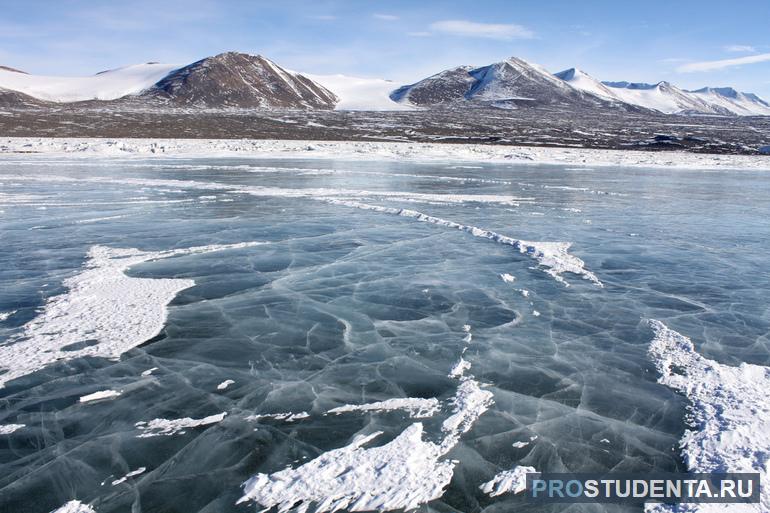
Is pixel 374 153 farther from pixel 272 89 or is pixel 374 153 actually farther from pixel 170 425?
pixel 272 89

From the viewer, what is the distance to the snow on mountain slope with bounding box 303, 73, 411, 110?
142m

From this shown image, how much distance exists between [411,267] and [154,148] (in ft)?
93.6

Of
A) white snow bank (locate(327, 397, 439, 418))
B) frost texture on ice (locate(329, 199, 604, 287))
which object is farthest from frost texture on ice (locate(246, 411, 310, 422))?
frost texture on ice (locate(329, 199, 604, 287))

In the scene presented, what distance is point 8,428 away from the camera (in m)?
3.99

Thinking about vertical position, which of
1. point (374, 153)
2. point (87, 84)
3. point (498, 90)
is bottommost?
point (374, 153)

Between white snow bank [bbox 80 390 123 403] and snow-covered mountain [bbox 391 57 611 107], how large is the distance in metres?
146

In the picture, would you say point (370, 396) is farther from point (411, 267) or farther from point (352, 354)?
point (411, 267)

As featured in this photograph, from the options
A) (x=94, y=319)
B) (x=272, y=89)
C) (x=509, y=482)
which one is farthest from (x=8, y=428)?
(x=272, y=89)

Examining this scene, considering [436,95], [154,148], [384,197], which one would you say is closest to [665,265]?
[384,197]

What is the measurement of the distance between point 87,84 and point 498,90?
117 metres

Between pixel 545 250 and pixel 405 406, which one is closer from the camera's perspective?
pixel 405 406

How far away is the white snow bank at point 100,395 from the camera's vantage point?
441 cm

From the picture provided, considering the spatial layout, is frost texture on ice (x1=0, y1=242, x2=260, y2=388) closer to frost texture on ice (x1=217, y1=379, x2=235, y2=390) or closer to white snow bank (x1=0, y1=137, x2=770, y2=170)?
frost texture on ice (x1=217, y1=379, x2=235, y2=390)

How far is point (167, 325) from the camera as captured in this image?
19.6 ft
